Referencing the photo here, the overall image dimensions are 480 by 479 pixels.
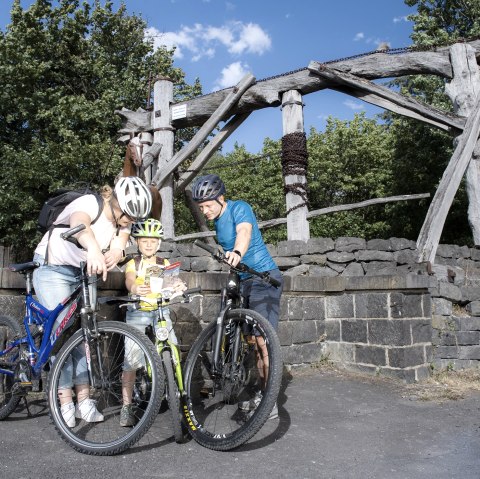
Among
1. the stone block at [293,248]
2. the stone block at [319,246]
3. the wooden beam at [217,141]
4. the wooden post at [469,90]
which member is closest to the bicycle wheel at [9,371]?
the stone block at [293,248]

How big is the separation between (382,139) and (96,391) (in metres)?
26.4

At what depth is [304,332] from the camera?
21.5ft

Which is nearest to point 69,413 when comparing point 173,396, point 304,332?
point 173,396

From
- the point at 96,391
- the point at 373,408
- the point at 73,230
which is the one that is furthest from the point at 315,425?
the point at 73,230

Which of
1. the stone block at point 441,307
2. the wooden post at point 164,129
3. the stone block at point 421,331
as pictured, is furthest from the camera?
the wooden post at point 164,129

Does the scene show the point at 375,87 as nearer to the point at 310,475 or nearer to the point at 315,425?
the point at 315,425

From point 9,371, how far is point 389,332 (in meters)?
3.80

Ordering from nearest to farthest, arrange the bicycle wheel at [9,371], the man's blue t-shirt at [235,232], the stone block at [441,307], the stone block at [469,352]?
the bicycle wheel at [9,371]
the man's blue t-shirt at [235,232]
the stone block at [469,352]
the stone block at [441,307]

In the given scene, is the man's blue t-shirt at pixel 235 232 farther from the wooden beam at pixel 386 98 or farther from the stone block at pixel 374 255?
the wooden beam at pixel 386 98

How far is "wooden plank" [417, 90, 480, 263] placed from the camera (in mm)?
8086

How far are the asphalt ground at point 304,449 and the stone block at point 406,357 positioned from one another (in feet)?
2.94

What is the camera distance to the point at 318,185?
27938mm

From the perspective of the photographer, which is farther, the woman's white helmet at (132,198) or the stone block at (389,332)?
the stone block at (389,332)

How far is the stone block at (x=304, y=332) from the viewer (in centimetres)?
646
